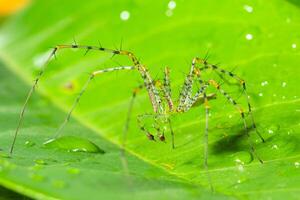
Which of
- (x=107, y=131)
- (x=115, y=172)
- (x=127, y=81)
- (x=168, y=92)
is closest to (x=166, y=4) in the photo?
(x=127, y=81)

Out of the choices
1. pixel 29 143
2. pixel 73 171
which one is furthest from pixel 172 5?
pixel 73 171

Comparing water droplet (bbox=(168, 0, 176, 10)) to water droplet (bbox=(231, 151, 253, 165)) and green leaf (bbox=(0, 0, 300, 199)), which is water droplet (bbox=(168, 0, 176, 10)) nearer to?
green leaf (bbox=(0, 0, 300, 199))

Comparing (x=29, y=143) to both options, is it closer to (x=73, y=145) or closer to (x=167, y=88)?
(x=73, y=145)

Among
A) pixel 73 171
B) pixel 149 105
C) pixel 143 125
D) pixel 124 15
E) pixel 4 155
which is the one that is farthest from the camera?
pixel 124 15

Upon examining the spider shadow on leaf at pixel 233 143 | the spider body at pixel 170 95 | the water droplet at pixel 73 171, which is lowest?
the water droplet at pixel 73 171

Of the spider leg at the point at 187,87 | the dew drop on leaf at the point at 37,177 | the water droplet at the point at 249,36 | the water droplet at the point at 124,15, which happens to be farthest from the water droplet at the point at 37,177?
the water droplet at the point at 124,15

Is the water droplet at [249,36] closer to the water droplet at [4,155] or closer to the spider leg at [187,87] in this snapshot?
the spider leg at [187,87]

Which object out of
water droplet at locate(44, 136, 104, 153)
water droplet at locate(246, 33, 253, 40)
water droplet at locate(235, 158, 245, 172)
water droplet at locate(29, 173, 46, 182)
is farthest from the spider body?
water droplet at locate(29, 173, 46, 182)

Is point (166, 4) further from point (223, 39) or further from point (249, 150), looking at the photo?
point (249, 150)
